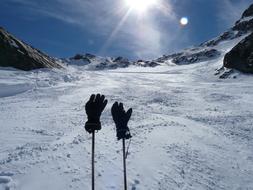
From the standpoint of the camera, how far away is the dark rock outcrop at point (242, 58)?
1497 inches

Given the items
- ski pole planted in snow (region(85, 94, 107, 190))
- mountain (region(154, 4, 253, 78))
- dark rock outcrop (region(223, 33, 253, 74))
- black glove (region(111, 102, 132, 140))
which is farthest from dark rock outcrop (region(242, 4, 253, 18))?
ski pole planted in snow (region(85, 94, 107, 190))

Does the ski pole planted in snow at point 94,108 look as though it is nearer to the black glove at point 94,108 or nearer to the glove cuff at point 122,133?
the black glove at point 94,108

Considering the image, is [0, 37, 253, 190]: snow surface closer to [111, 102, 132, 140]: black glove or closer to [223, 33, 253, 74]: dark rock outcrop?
[111, 102, 132, 140]: black glove

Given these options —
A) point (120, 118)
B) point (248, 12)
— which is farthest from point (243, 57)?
point (248, 12)

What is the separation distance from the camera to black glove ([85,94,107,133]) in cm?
560

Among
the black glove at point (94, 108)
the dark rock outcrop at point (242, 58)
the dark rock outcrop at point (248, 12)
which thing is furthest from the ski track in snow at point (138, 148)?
the dark rock outcrop at point (248, 12)

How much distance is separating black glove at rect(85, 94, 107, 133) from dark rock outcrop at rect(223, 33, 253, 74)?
34.5 meters

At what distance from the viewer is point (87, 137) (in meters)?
10.4

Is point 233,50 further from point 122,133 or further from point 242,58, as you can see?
point 122,133

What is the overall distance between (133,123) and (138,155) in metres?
4.06

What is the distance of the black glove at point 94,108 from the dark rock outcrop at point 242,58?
34466mm

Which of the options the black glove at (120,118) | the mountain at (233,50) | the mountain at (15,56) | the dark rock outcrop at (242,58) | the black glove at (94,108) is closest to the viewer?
the black glove at (94,108)

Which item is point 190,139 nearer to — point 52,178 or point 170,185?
point 170,185

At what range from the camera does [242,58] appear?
40688 millimetres
